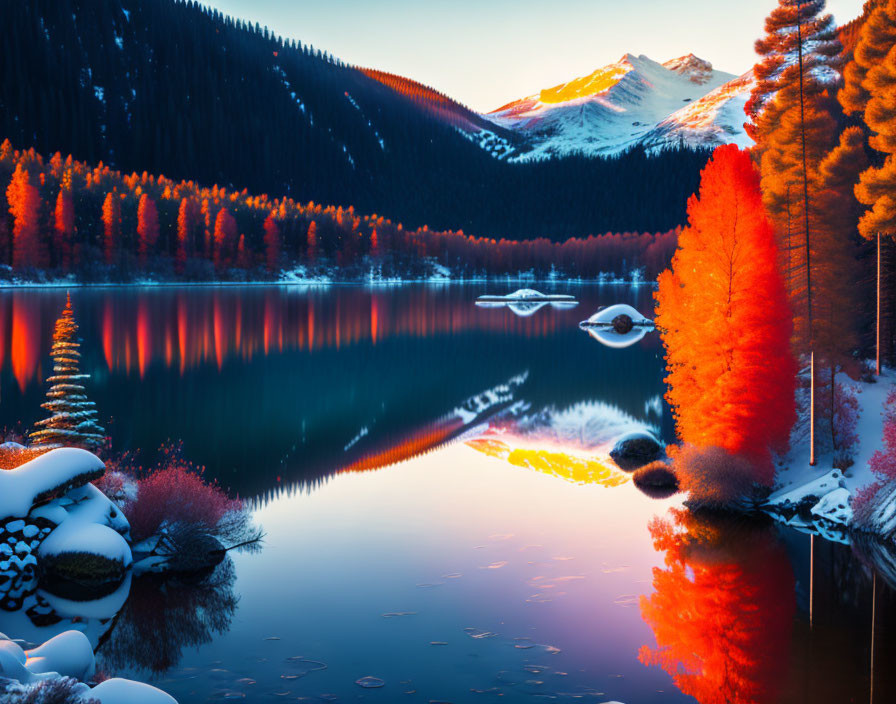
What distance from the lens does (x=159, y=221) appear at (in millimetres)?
171750

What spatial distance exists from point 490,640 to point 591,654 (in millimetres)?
2219

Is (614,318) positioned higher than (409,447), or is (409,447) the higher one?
(614,318)

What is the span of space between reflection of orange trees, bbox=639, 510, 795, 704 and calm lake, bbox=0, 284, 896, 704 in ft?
0.22

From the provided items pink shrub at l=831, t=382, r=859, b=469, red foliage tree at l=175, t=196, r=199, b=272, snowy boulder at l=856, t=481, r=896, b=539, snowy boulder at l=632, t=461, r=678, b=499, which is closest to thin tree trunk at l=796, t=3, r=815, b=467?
pink shrub at l=831, t=382, r=859, b=469

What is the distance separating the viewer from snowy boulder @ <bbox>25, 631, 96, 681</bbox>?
10974 mm

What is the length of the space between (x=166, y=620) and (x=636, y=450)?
2339 cm

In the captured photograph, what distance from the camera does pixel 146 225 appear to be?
162 metres

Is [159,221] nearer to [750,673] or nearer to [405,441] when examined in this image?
[405,441]

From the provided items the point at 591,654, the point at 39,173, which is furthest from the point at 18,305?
the point at 591,654

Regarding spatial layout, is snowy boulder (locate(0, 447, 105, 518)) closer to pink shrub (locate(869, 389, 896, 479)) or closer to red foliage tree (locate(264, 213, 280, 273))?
pink shrub (locate(869, 389, 896, 479))

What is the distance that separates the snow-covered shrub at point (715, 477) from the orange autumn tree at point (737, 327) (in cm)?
58

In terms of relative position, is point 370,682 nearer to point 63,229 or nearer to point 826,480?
point 826,480

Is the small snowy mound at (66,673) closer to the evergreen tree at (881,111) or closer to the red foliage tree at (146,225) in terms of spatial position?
the evergreen tree at (881,111)

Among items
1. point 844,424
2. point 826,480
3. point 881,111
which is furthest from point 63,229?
point 826,480
